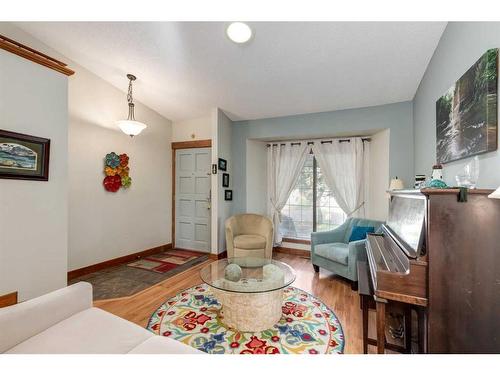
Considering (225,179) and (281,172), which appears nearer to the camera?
(225,179)

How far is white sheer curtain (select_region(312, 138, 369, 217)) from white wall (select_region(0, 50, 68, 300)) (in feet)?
11.6

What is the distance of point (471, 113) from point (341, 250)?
74.9 inches

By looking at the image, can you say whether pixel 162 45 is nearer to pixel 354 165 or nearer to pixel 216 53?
pixel 216 53

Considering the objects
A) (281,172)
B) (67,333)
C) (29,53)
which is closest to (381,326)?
(67,333)

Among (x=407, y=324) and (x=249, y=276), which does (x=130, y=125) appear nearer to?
(x=249, y=276)

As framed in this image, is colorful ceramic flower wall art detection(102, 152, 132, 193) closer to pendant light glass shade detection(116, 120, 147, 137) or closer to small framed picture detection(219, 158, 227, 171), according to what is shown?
pendant light glass shade detection(116, 120, 147, 137)

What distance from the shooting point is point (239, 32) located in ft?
7.28

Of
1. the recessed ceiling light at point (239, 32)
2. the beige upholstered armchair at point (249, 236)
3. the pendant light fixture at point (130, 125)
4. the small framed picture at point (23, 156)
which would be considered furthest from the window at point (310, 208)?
the small framed picture at point (23, 156)

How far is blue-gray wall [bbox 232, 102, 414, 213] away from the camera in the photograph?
3105 millimetres

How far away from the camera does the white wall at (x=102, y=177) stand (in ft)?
10.1

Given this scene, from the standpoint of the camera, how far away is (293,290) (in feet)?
8.70

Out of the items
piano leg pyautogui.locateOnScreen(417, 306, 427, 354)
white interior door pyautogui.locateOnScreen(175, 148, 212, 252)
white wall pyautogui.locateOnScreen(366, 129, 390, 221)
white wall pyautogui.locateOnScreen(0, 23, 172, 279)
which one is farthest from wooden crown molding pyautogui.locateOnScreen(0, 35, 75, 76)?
white wall pyautogui.locateOnScreen(366, 129, 390, 221)

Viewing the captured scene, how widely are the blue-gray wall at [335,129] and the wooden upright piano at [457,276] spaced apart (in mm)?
2245
